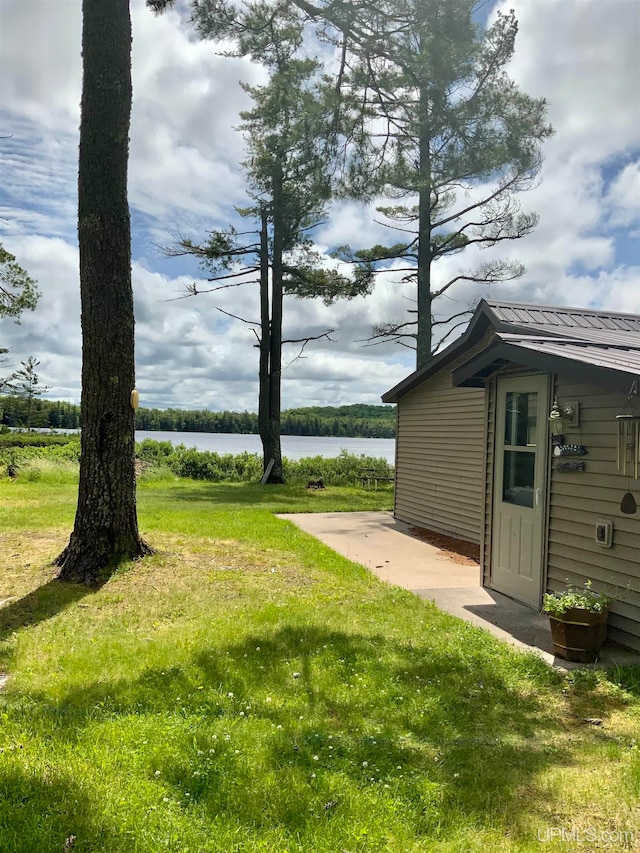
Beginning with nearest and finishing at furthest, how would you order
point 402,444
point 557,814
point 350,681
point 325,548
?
point 557,814, point 350,681, point 325,548, point 402,444

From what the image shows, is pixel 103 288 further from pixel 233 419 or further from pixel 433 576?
pixel 233 419

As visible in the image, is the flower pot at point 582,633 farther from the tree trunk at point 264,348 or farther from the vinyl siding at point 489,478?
the tree trunk at point 264,348

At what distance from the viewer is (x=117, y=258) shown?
594 centimetres

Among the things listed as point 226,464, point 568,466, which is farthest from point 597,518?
point 226,464

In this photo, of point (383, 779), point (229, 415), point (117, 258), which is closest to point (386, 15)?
point (117, 258)

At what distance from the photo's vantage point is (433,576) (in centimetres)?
680

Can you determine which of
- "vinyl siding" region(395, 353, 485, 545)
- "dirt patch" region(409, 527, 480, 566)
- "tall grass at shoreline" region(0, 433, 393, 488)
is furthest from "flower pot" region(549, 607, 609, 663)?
"tall grass at shoreline" region(0, 433, 393, 488)

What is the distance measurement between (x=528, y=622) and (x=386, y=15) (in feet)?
19.7

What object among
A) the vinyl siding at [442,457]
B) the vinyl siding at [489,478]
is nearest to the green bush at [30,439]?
A: the vinyl siding at [442,457]

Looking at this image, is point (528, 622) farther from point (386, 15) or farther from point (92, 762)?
point (386, 15)

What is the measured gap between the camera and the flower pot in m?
4.09

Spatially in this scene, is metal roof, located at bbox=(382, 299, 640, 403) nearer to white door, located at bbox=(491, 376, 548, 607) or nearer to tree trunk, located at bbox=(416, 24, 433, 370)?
white door, located at bbox=(491, 376, 548, 607)

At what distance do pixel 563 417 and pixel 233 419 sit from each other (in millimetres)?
29393

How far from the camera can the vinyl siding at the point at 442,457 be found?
28.7ft
